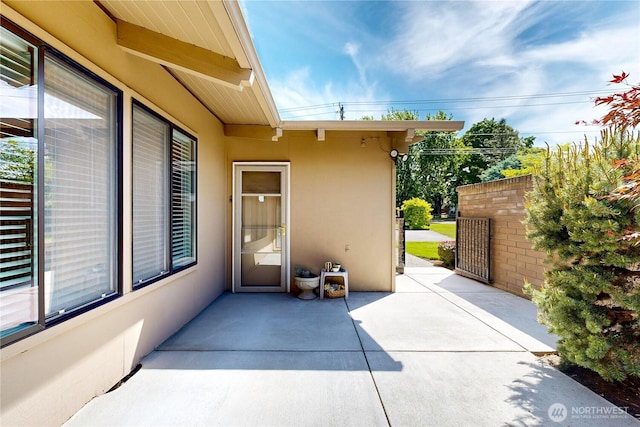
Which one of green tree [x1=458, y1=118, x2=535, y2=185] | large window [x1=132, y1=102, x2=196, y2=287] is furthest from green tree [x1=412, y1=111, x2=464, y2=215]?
large window [x1=132, y1=102, x2=196, y2=287]

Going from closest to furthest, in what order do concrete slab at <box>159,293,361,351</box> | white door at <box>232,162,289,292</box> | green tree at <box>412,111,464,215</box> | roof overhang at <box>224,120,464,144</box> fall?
concrete slab at <box>159,293,361,351</box>
roof overhang at <box>224,120,464,144</box>
white door at <box>232,162,289,292</box>
green tree at <box>412,111,464,215</box>

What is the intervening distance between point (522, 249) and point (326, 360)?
424 cm

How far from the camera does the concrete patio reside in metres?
1.83

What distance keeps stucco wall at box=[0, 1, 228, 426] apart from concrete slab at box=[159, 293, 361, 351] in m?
0.37

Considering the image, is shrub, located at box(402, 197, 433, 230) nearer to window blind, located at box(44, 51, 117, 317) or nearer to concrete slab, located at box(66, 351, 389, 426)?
concrete slab, located at box(66, 351, 389, 426)

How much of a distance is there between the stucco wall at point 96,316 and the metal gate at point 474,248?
18.5 feet

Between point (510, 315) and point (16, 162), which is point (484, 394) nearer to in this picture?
point (510, 315)

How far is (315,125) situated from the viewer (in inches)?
168

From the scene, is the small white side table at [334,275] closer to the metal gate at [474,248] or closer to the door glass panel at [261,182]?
the door glass panel at [261,182]

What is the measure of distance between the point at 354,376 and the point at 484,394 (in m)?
1.05

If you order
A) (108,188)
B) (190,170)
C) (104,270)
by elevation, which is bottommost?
(104,270)

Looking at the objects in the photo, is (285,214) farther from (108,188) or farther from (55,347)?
(55,347)

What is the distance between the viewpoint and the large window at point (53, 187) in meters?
1.46

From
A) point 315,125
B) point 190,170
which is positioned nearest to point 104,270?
point 190,170
